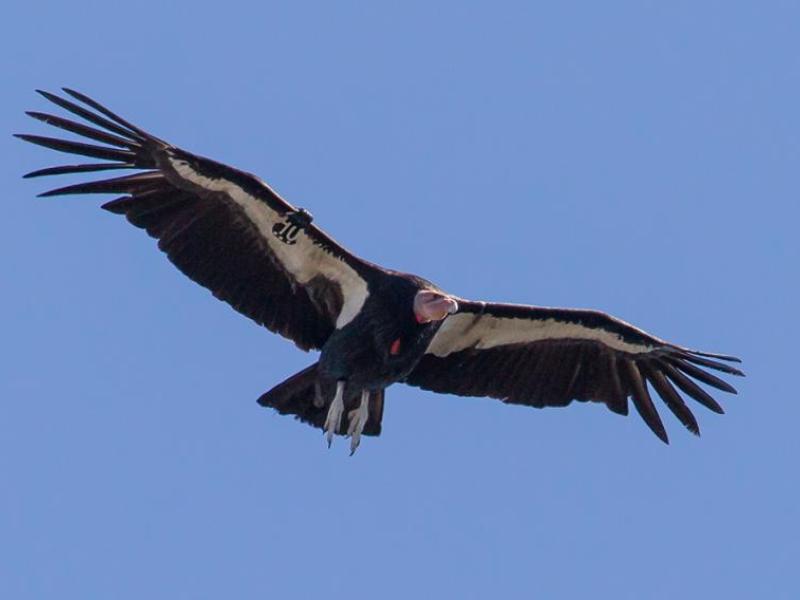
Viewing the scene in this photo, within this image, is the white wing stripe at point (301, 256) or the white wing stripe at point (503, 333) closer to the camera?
the white wing stripe at point (301, 256)

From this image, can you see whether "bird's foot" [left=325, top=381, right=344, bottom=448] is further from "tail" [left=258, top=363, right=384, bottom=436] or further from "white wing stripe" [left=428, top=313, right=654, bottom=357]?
"white wing stripe" [left=428, top=313, right=654, bottom=357]

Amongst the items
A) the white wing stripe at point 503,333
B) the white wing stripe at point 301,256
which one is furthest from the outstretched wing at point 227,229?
the white wing stripe at point 503,333

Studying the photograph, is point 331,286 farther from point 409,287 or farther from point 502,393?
point 502,393

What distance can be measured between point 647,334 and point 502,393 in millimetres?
1618

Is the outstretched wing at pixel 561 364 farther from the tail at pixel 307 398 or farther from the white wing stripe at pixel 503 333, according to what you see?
the tail at pixel 307 398

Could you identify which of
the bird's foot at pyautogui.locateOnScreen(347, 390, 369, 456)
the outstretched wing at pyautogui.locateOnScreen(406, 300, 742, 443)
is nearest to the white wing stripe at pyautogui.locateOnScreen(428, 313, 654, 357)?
the outstretched wing at pyautogui.locateOnScreen(406, 300, 742, 443)

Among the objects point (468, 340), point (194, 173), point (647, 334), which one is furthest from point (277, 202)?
point (647, 334)

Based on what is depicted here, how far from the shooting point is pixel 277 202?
814 inches

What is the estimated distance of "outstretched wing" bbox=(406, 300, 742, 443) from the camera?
2211 centimetres

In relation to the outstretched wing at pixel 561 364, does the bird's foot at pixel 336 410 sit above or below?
below

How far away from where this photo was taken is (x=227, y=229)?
68.3 feet

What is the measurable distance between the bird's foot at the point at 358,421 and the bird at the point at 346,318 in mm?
14

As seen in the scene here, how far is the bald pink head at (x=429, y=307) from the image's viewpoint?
20.6 meters

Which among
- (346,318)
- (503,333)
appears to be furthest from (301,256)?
(503,333)
